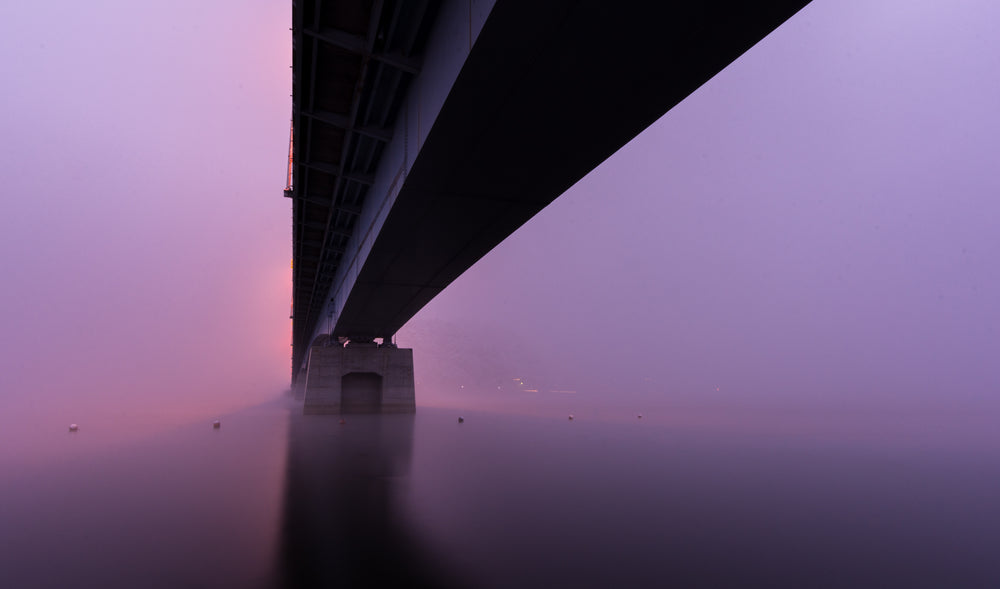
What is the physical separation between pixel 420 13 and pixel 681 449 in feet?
56.6

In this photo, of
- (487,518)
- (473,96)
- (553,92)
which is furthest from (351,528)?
(553,92)

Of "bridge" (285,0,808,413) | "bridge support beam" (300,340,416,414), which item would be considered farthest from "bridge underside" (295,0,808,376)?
"bridge support beam" (300,340,416,414)

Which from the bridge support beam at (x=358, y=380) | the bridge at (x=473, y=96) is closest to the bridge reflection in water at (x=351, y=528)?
the bridge at (x=473, y=96)

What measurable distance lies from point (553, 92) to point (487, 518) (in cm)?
716

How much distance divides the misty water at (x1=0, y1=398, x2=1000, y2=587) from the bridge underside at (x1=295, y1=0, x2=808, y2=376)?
256 inches

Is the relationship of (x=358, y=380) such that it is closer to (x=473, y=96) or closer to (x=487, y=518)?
(x=487, y=518)

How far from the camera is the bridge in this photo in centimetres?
536

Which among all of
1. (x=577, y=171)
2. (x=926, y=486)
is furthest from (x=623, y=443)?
(x=577, y=171)

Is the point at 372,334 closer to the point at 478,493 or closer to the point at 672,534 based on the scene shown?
the point at 478,493

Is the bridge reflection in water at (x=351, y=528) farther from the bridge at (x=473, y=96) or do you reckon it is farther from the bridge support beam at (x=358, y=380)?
the bridge support beam at (x=358, y=380)

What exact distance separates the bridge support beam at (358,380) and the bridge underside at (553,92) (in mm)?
23611

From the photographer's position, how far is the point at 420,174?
8891 millimetres

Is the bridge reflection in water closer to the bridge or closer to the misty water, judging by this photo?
the misty water

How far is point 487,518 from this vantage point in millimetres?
7730
